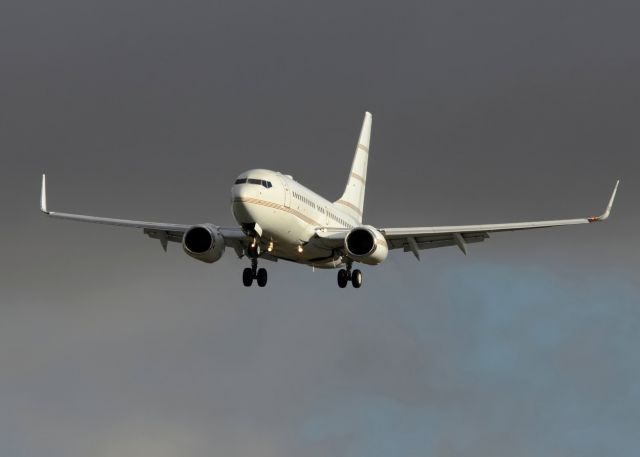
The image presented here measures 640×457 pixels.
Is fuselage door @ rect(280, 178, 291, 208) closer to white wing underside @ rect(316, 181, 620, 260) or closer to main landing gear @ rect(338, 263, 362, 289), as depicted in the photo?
white wing underside @ rect(316, 181, 620, 260)

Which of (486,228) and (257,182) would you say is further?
(486,228)

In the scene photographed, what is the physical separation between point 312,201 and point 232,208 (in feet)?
20.2

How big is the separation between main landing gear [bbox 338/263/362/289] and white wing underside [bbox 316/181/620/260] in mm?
2378

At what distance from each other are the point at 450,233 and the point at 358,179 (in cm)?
2174

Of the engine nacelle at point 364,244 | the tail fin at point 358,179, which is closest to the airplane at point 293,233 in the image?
the engine nacelle at point 364,244

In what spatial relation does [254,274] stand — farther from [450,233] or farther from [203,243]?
[450,233]

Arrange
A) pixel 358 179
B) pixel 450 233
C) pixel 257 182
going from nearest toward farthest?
pixel 257 182 < pixel 450 233 < pixel 358 179

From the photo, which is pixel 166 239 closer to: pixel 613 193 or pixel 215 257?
pixel 215 257

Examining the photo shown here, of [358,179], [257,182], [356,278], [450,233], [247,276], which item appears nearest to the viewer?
[257,182]

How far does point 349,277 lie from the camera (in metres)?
82.4

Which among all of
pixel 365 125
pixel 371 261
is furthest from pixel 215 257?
pixel 365 125

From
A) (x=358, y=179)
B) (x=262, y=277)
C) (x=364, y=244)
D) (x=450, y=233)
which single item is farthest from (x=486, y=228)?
(x=358, y=179)

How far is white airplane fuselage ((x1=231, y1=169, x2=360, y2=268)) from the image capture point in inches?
2872

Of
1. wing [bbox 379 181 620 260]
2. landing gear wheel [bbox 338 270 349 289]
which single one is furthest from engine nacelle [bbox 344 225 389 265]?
landing gear wheel [bbox 338 270 349 289]
